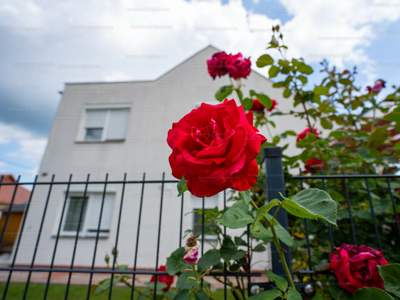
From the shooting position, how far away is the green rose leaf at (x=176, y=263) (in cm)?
82

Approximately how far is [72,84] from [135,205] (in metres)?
4.61

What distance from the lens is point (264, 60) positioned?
118cm

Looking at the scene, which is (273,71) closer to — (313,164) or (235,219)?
(313,164)

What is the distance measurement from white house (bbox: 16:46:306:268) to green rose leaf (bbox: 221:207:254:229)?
4.08m

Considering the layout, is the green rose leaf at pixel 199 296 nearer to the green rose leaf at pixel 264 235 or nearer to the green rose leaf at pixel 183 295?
the green rose leaf at pixel 183 295

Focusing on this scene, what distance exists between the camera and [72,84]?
6750 millimetres

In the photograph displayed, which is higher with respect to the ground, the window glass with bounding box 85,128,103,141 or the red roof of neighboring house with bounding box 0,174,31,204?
the window glass with bounding box 85,128,103,141

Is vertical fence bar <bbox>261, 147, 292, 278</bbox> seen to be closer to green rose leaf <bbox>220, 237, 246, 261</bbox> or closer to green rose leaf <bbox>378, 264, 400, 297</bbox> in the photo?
green rose leaf <bbox>220, 237, 246, 261</bbox>

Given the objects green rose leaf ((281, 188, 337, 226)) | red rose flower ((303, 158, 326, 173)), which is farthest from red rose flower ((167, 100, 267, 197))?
red rose flower ((303, 158, 326, 173))

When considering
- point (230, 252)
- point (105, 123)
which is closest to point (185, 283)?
point (230, 252)

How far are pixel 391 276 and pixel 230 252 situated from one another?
21.2 inches

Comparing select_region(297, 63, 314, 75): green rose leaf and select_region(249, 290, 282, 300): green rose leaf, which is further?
select_region(297, 63, 314, 75): green rose leaf

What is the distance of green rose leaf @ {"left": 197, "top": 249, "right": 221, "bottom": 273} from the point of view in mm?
799

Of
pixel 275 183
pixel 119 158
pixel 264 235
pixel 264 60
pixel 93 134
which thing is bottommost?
pixel 264 235
